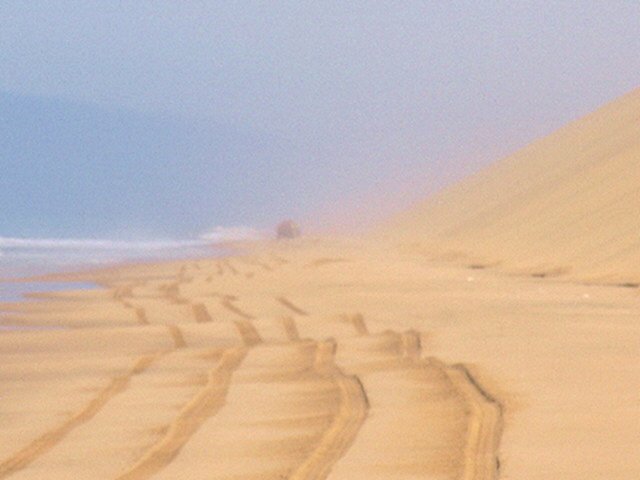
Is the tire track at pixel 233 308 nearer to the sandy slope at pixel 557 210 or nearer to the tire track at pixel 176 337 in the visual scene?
the tire track at pixel 176 337

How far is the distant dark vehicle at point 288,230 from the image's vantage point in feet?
191

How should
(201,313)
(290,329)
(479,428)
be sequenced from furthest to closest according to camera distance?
1. (201,313)
2. (290,329)
3. (479,428)

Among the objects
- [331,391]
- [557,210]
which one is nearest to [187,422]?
[331,391]

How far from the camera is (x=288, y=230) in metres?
58.5

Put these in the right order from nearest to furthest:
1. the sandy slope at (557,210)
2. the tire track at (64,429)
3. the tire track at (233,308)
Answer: the tire track at (64,429)
the tire track at (233,308)
the sandy slope at (557,210)

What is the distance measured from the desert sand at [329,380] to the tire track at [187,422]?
2 centimetres

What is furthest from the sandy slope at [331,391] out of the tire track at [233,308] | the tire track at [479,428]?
the tire track at [233,308]

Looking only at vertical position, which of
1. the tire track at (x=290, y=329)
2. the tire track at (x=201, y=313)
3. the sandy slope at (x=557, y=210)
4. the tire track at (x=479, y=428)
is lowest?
the tire track at (x=479, y=428)

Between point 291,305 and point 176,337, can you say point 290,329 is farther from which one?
point 291,305

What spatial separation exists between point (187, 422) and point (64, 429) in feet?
2.02

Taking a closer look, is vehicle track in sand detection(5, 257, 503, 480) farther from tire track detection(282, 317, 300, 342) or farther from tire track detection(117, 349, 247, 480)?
tire track detection(282, 317, 300, 342)

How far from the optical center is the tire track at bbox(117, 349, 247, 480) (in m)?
5.36

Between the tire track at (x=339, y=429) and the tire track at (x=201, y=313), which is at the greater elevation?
the tire track at (x=201, y=313)

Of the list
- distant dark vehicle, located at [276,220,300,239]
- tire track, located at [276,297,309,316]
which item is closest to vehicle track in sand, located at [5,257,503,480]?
tire track, located at [276,297,309,316]
